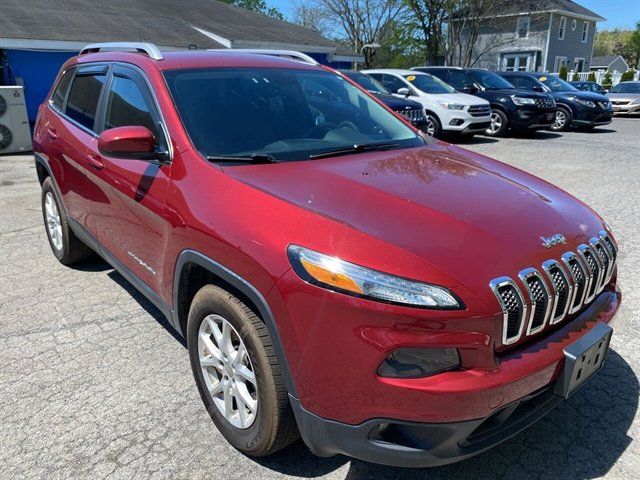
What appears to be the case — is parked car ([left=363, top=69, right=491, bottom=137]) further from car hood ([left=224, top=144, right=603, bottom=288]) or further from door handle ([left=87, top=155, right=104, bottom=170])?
car hood ([left=224, top=144, right=603, bottom=288])

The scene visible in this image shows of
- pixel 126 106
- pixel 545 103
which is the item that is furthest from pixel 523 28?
pixel 126 106

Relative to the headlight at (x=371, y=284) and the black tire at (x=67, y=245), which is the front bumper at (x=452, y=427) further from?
the black tire at (x=67, y=245)

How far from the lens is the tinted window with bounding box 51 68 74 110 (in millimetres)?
4453

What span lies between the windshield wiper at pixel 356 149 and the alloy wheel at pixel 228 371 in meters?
1.04

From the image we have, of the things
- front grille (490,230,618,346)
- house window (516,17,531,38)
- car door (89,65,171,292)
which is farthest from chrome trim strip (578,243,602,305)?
house window (516,17,531,38)

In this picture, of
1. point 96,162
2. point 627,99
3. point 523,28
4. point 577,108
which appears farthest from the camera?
point 523,28

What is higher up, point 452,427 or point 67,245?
point 452,427

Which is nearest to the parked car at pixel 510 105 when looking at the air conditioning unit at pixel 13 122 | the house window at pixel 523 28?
the air conditioning unit at pixel 13 122

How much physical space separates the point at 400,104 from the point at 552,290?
9666 mm

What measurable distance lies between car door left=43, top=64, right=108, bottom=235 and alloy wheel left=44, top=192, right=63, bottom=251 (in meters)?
0.38

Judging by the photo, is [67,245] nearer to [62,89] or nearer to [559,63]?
[62,89]

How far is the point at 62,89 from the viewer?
4.56 meters

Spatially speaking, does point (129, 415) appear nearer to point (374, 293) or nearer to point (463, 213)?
point (374, 293)

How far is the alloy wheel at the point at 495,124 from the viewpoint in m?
14.1
